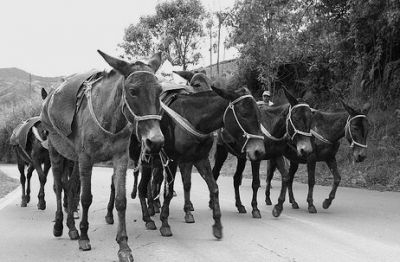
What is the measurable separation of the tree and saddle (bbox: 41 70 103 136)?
21.4 meters

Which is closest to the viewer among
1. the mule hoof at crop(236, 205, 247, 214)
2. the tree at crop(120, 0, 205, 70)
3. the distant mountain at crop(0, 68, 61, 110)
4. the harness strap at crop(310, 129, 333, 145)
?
the mule hoof at crop(236, 205, 247, 214)

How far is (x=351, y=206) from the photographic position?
10.9 meters

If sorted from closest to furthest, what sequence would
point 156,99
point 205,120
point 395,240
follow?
point 156,99, point 395,240, point 205,120

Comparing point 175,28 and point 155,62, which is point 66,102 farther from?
point 175,28

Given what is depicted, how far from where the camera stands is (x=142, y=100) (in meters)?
5.73

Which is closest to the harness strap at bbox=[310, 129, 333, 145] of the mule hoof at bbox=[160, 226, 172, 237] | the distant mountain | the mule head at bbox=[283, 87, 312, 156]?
the mule head at bbox=[283, 87, 312, 156]

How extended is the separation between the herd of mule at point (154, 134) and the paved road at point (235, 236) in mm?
316

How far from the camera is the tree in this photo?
29.0m

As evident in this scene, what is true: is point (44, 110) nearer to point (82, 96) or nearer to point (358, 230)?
point (82, 96)

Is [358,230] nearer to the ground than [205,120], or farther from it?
nearer to the ground

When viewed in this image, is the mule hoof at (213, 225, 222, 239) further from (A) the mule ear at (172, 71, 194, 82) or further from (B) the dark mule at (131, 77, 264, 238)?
(A) the mule ear at (172, 71, 194, 82)

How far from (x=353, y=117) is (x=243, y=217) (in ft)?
10.4

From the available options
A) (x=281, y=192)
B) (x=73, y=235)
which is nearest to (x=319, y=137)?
(x=281, y=192)

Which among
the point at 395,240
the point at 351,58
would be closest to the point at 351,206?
the point at 395,240
